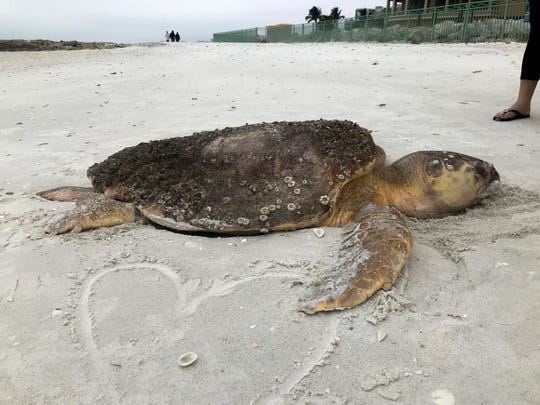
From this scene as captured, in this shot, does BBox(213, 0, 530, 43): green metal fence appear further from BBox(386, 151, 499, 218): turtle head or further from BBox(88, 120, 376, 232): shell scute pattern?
BBox(88, 120, 376, 232): shell scute pattern

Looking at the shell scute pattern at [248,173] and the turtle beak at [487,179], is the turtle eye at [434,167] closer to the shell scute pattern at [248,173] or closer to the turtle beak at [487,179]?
the turtle beak at [487,179]

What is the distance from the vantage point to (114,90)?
274 inches

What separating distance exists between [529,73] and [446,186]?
2446mm

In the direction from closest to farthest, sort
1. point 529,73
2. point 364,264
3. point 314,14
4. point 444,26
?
1. point 364,264
2. point 529,73
3. point 444,26
4. point 314,14

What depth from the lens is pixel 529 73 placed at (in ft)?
13.1

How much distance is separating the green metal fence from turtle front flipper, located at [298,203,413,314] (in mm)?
10899

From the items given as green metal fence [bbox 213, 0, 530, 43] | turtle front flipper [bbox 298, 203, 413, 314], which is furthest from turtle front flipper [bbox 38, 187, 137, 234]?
green metal fence [bbox 213, 0, 530, 43]

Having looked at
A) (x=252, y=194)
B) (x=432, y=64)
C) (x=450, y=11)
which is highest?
(x=450, y=11)

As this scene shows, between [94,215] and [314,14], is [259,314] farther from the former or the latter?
[314,14]

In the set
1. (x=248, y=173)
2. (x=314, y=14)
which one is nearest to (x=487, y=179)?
(x=248, y=173)

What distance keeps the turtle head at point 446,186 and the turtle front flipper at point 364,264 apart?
14.1 inches

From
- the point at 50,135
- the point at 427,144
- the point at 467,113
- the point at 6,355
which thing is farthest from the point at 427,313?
the point at 50,135

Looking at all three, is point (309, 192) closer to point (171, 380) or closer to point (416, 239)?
point (416, 239)

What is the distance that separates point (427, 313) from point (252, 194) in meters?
1.22
